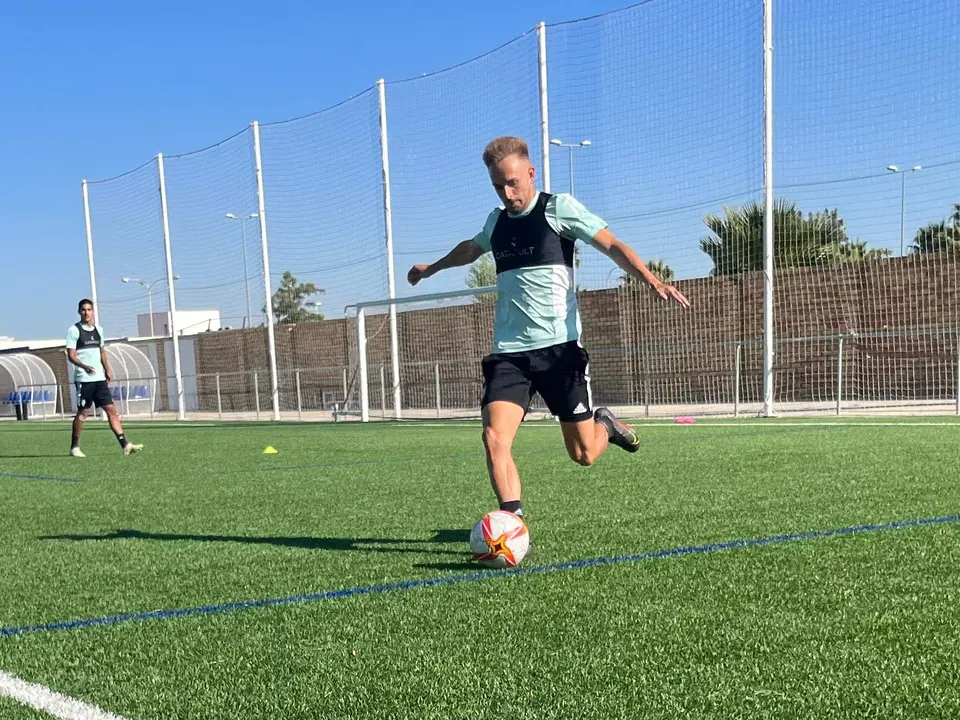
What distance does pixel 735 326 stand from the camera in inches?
920

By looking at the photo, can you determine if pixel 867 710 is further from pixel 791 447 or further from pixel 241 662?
pixel 791 447

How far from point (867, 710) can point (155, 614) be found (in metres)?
2.50

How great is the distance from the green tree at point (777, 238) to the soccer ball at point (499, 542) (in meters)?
13.6

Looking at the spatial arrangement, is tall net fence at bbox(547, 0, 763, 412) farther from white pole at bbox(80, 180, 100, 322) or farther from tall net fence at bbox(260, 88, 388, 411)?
white pole at bbox(80, 180, 100, 322)

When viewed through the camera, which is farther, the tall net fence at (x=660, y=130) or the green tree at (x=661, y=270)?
the green tree at (x=661, y=270)

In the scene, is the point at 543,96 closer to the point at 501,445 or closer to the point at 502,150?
the point at 502,150

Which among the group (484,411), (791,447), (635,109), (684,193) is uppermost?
(635,109)

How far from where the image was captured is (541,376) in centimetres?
495

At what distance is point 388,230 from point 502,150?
57.6 feet

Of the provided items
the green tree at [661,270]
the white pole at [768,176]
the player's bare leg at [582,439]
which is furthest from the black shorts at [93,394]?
the green tree at [661,270]

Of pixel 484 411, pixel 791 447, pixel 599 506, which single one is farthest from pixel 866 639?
pixel 791 447

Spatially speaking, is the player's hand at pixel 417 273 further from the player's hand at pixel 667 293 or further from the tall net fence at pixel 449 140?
the tall net fence at pixel 449 140

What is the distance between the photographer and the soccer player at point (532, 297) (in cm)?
481

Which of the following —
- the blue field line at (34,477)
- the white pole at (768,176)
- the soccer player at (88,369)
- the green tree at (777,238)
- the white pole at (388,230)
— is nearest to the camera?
the blue field line at (34,477)
